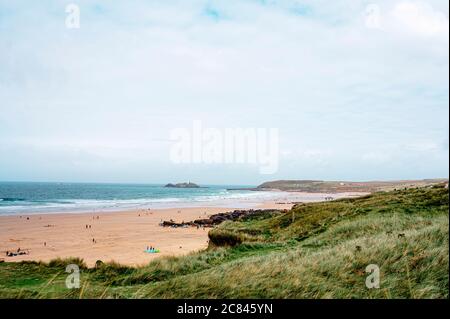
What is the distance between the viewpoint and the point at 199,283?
6316 mm

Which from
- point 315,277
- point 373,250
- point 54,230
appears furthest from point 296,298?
point 54,230

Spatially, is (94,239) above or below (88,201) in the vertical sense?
above

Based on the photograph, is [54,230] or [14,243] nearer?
[14,243]

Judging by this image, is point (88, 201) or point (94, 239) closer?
point (94, 239)

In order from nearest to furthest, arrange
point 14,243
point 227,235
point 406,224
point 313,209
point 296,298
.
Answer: point 296,298
point 406,224
point 227,235
point 313,209
point 14,243

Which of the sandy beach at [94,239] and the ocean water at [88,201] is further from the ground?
the sandy beach at [94,239]

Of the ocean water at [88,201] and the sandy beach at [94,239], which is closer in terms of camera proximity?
the sandy beach at [94,239]

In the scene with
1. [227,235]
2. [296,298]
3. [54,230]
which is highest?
[296,298]

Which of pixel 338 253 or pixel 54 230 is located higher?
pixel 338 253

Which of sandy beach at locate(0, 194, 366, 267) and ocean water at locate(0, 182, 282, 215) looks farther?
ocean water at locate(0, 182, 282, 215)

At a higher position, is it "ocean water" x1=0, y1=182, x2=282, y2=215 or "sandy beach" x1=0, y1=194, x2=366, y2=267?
"sandy beach" x1=0, y1=194, x2=366, y2=267

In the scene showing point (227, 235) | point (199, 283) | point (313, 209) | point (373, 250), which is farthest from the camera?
point (313, 209)
